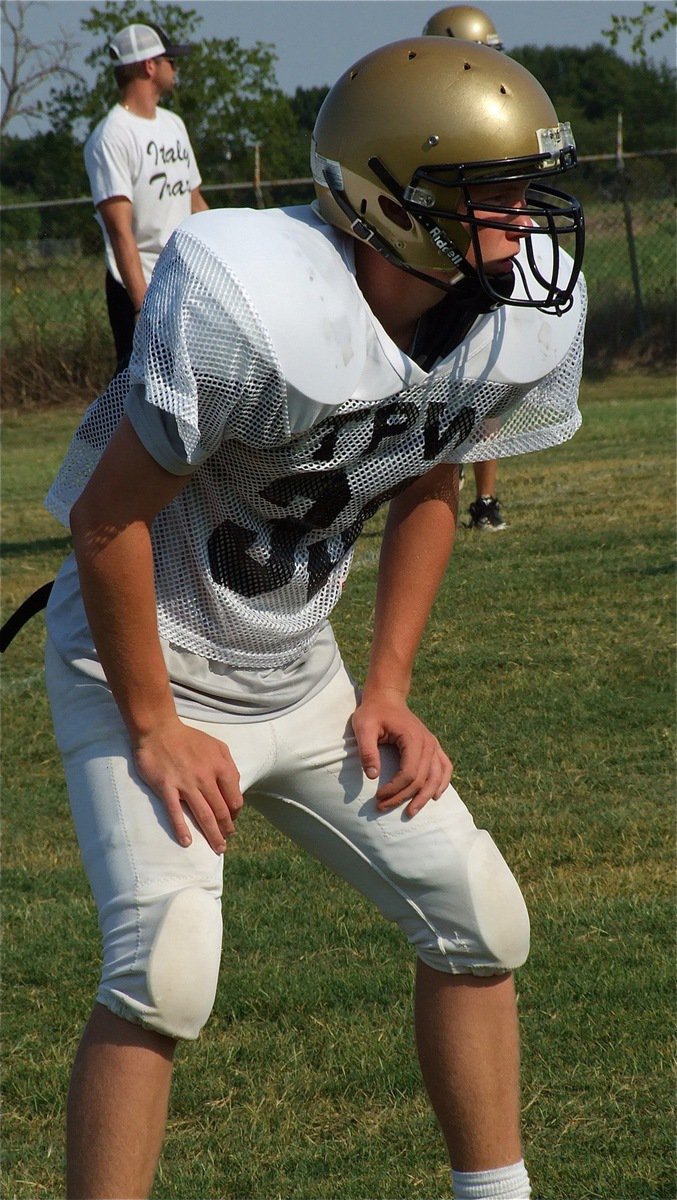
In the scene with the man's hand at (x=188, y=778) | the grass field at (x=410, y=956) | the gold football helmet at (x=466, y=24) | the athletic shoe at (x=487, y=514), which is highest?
the gold football helmet at (x=466, y=24)

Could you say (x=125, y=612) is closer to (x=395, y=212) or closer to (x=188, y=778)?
(x=188, y=778)

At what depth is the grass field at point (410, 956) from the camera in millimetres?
2590

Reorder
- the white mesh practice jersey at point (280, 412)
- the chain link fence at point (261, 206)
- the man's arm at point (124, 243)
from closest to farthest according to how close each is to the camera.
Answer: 1. the white mesh practice jersey at point (280, 412)
2. the man's arm at point (124, 243)
3. the chain link fence at point (261, 206)

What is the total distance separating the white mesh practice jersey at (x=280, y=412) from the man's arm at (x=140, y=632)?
7cm

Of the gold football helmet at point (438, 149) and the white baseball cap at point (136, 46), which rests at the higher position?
the white baseball cap at point (136, 46)

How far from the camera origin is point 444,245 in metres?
2.14

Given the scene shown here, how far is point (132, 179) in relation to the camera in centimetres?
649

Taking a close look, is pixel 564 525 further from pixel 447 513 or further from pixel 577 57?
pixel 577 57

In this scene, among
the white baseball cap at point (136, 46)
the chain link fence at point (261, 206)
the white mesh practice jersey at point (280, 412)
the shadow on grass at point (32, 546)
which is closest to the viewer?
the white mesh practice jersey at point (280, 412)

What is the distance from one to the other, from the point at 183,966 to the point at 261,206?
12.6 meters

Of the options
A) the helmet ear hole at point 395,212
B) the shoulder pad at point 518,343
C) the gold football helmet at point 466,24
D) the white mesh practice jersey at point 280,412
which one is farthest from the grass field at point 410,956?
the gold football helmet at point 466,24

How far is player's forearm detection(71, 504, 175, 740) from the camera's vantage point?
2.01 metres

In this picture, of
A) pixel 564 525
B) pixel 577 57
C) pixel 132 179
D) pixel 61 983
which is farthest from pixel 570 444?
pixel 577 57

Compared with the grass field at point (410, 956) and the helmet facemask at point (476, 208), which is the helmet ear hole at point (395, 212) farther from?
the grass field at point (410, 956)
